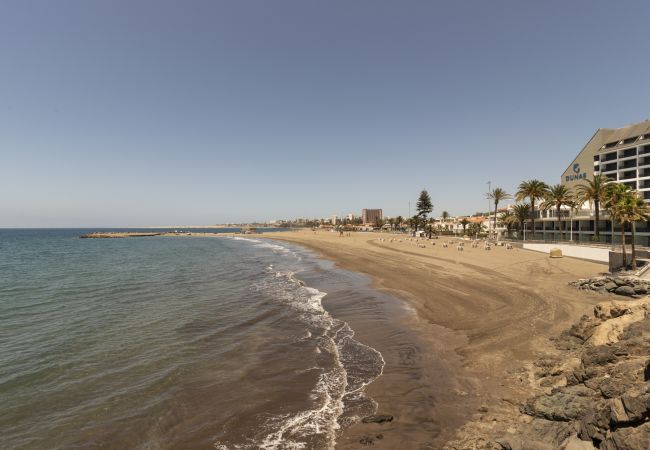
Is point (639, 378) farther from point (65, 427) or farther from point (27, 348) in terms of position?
point (27, 348)

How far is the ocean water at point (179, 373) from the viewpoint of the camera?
7820 millimetres

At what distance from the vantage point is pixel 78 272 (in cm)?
3459

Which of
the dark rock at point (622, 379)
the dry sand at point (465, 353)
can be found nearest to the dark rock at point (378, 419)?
the dry sand at point (465, 353)

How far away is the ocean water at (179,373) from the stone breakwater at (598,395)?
13.4ft

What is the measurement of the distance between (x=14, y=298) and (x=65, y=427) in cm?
2128

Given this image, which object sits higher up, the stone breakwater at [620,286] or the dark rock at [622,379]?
the dark rock at [622,379]

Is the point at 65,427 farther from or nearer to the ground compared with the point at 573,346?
nearer to the ground

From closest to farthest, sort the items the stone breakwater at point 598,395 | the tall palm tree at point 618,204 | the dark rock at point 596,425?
the stone breakwater at point 598,395 → the dark rock at point 596,425 → the tall palm tree at point 618,204

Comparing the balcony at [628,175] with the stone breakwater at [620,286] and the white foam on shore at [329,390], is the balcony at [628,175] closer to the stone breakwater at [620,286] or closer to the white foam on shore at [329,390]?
the stone breakwater at [620,286]

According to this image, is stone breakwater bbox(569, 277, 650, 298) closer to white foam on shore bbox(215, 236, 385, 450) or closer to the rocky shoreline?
the rocky shoreline

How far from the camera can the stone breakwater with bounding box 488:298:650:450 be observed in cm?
522

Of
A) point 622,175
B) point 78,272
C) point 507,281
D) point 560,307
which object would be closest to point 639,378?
point 560,307

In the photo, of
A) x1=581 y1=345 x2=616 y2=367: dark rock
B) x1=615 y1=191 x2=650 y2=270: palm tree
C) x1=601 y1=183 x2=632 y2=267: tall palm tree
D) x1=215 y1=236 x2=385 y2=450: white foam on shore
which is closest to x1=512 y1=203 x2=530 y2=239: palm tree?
x1=601 y1=183 x2=632 y2=267: tall palm tree

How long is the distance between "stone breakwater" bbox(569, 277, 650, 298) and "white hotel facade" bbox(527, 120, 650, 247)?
26.8 m
